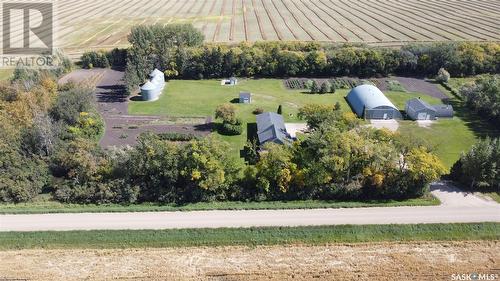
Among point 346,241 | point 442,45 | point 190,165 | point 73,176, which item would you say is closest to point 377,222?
point 346,241

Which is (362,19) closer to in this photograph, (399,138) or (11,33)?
(399,138)

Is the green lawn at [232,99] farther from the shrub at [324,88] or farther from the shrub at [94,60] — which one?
the shrub at [94,60]

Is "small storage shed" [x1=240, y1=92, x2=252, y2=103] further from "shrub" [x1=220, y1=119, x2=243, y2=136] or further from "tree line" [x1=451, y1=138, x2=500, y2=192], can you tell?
"tree line" [x1=451, y1=138, x2=500, y2=192]

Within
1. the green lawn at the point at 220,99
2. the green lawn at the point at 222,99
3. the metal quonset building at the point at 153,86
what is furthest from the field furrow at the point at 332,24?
the metal quonset building at the point at 153,86

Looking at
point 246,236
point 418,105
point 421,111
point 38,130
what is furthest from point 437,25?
point 38,130

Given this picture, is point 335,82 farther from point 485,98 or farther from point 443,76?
point 485,98

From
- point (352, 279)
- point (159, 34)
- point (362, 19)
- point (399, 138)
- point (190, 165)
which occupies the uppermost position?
point (362, 19)
